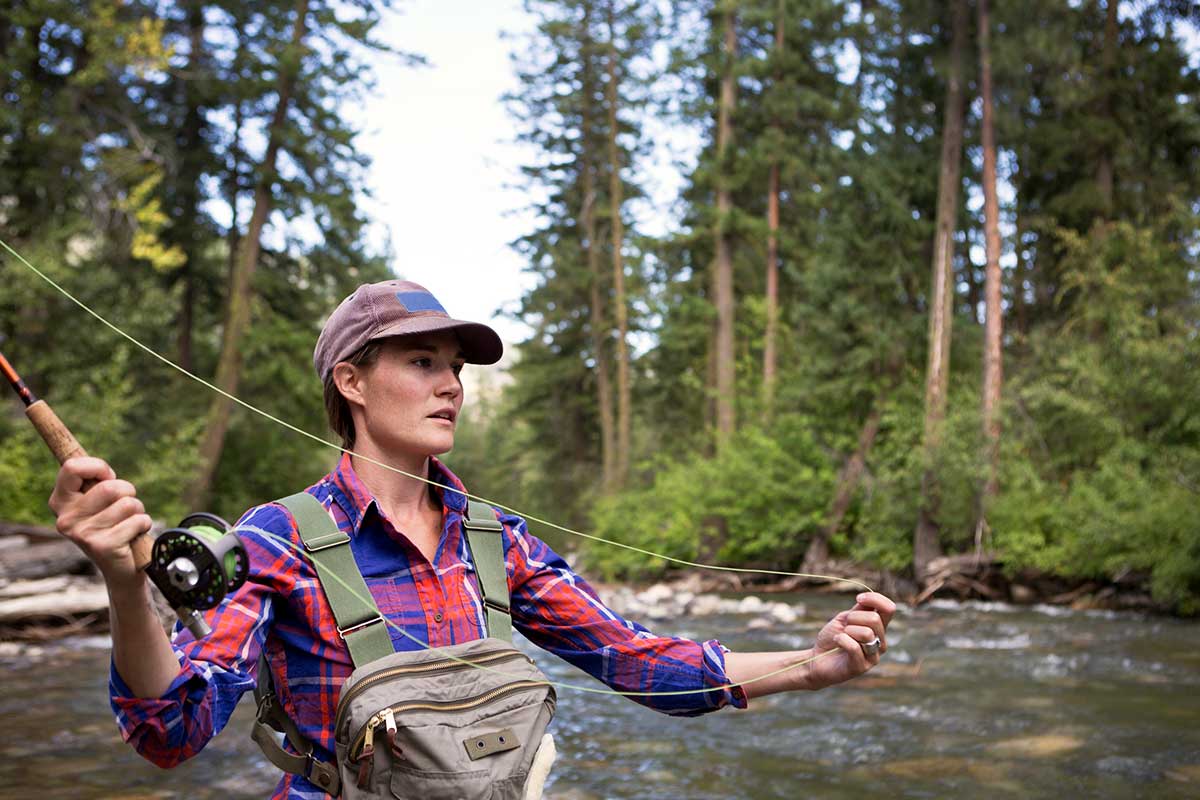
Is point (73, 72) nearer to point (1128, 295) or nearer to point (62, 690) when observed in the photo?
point (62, 690)

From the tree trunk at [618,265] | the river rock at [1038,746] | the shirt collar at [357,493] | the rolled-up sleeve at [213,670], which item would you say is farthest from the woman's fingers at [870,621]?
the tree trunk at [618,265]

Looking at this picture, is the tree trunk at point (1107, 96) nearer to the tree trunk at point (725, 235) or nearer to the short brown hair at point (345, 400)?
the tree trunk at point (725, 235)

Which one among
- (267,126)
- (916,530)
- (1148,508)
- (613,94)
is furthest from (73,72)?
(1148,508)

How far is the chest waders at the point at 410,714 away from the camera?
1.99 m

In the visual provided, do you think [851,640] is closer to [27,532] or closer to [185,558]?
[185,558]

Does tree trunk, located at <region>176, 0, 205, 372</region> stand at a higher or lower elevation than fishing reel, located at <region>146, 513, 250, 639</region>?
higher

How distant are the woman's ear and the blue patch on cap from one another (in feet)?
0.63

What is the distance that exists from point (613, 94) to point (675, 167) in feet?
8.27

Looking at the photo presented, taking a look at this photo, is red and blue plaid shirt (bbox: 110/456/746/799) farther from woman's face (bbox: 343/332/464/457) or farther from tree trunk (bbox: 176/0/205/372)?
tree trunk (bbox: 176/0/205/372)

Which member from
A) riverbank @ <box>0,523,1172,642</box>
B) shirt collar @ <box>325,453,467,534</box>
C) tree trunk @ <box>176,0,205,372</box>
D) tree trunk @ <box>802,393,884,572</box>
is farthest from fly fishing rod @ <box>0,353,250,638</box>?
tree trunk @ <box>176,0,205,372</box>

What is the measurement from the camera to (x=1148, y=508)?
43.7 ft

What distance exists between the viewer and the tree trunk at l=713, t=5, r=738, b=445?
23922 mm

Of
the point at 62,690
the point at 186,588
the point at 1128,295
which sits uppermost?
the point at 1128,295

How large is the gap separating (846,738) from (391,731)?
18.6 ft
